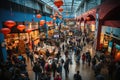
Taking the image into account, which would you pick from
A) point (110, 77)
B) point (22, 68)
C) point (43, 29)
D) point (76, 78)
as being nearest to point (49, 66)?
point (22, 68)

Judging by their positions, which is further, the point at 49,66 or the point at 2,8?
the point at 2,8

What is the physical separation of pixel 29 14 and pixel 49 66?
34.0 feet

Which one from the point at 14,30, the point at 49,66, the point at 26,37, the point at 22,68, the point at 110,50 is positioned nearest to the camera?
the point at 22,68

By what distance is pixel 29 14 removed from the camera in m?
16.5

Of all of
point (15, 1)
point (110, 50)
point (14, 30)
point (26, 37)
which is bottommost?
point (110, 50)

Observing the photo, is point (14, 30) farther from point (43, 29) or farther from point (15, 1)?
point (43, 29)

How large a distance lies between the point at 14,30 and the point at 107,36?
11186mm

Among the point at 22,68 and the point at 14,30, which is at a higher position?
the point at 14,30

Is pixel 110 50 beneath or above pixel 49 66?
above

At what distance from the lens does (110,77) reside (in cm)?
864

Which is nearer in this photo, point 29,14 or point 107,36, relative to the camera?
point 107,36

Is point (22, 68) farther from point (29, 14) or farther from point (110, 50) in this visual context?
point (29, 14)

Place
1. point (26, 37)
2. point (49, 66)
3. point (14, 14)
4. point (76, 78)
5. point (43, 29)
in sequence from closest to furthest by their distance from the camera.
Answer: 1. point (76, 78)
2. point (49, 66)
3. point (14, 14)
4. point (26, 37)
5. point (43, 29)

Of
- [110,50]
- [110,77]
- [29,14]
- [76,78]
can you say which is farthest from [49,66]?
[29,14]
